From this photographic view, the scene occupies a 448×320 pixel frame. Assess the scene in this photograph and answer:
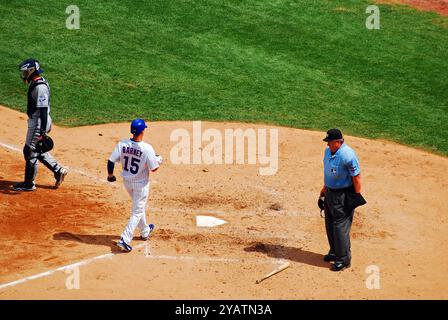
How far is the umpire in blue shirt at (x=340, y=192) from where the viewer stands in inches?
385

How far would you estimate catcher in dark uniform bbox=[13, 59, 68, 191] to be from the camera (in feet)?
38.3

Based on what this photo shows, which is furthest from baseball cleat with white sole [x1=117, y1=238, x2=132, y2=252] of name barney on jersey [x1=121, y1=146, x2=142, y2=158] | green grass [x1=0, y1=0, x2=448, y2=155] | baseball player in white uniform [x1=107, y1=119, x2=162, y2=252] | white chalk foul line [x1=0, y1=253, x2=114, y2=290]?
green grass [x1=0, y1=0, x2=448, y2=155]

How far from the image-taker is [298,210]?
1176 centimetres

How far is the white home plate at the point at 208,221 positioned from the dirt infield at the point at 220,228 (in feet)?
0.35

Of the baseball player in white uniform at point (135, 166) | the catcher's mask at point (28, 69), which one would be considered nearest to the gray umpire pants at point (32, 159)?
the catcher's mask at point (28, 69)

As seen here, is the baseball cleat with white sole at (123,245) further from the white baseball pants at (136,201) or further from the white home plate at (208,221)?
the white home plate at (208,221)

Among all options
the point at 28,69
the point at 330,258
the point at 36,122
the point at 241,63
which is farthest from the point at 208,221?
the point at 241,63

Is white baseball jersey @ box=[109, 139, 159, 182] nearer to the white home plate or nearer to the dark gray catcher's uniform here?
the white home plate

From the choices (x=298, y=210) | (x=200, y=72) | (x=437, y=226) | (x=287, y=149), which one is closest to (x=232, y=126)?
(x=287, y=149)

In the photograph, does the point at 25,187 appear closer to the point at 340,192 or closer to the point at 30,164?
the point at 30,164

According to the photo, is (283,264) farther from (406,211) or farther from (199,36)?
(199,36)

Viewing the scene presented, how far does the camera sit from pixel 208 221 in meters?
11.3

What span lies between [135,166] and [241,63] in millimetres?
7810

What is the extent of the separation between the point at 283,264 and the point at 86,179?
13.3 ft
